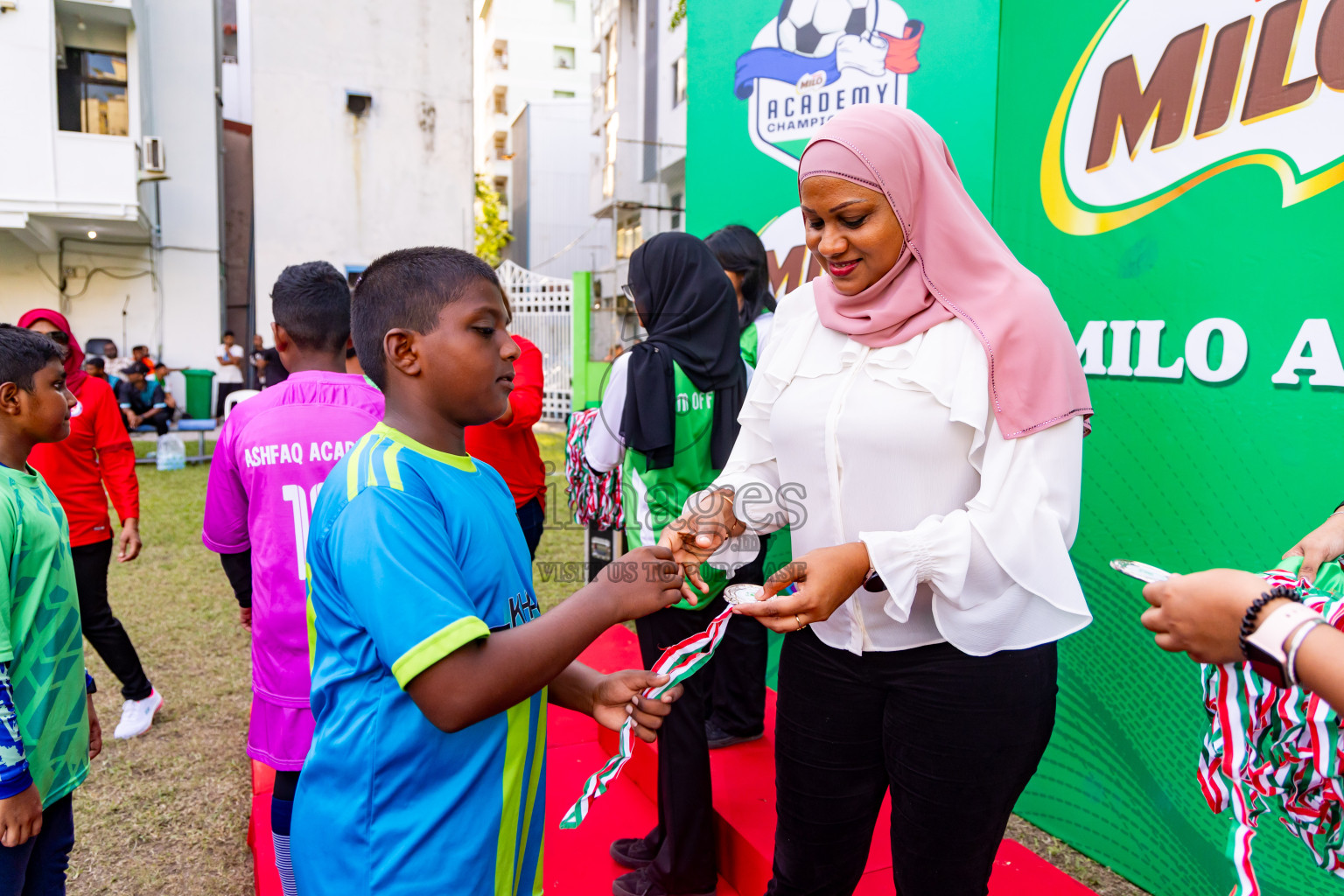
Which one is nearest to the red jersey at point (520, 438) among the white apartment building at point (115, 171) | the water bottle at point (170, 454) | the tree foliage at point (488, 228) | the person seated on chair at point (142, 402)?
the water bottle at point (170, 454)

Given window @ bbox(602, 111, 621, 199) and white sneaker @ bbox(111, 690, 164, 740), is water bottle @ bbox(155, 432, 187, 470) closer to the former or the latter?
white sneaker @ bbox(111, 690, 164, 740)

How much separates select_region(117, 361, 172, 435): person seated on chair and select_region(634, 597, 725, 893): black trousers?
11.8m

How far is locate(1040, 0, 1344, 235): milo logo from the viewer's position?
212 centimetres

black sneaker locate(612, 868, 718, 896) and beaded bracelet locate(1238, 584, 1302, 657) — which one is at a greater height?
beaded bracelet locate(1238, 584, 1302, 657)

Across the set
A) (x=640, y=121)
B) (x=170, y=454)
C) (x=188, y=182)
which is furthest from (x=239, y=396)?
(x=640, y=121)

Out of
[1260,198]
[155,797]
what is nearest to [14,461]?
[155,797]

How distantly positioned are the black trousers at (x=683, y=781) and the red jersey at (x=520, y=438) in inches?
59.9

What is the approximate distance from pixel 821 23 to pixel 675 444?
7.74 feet

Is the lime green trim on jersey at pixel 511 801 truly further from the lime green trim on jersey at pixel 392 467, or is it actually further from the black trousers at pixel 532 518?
the black trousers at pixel 532 518

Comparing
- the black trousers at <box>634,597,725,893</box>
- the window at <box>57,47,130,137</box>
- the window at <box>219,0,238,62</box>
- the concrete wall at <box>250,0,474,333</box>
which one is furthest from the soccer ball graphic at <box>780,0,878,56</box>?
the window at <box>219,0,238,62</box>

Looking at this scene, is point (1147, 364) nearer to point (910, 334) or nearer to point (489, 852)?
point (910, 334)

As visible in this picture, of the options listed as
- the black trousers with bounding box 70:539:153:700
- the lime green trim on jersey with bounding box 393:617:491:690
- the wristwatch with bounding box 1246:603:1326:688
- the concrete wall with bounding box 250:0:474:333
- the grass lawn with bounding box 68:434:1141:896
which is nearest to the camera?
the wristwatch with bounding box 1246:603:1326:688

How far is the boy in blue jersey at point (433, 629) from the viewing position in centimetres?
116

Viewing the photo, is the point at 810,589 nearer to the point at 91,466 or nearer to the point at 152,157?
the point at 91,466
